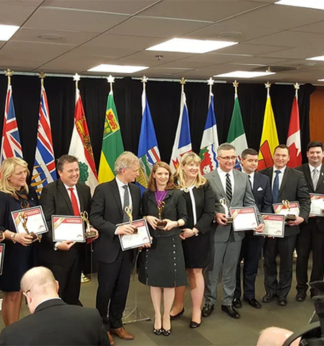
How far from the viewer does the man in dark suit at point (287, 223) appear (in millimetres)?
4520

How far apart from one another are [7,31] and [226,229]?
2.47 m

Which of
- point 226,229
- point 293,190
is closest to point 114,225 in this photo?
point 226,229

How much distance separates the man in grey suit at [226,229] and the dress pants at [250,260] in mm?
252

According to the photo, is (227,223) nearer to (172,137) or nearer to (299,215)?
(299,215)

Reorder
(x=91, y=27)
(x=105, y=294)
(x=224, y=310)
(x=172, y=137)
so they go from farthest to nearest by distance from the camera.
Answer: (x=172, y=137) → (x=224, y=310) → (x=105, y=294) → (x=91, y=27)

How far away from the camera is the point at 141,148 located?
5875 millimetres

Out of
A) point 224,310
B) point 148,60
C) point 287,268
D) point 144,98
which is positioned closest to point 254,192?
point 287,268

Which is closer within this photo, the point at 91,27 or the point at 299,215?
the point at 91,27

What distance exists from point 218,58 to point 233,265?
1987mm

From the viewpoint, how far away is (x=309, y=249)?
484 cm

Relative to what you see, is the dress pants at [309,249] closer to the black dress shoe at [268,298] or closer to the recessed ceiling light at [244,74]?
the black dress shoe at [268,298]

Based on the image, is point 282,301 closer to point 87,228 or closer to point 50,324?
point 87,228

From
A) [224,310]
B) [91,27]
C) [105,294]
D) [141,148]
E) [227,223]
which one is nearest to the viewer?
[91,27]

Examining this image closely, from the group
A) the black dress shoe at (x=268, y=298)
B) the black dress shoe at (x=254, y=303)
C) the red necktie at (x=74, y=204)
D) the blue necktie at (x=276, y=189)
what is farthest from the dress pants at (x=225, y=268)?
the red necktie at (x=74, y=204)
